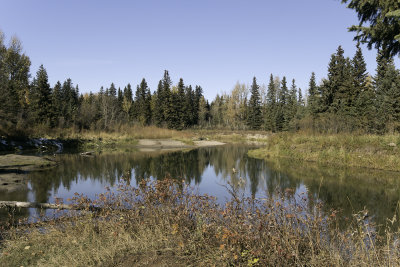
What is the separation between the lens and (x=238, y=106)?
85.8 meters

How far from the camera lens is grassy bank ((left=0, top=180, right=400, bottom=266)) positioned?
3656mm

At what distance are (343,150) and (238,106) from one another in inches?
2616

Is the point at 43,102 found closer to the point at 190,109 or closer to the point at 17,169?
the point at 17,169

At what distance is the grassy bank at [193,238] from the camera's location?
12.0ft

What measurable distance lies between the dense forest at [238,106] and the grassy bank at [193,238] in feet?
16.2

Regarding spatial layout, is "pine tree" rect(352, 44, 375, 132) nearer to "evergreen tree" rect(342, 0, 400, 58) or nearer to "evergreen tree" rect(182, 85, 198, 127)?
"evergreen tree" rect(342, 0, 400, 58)

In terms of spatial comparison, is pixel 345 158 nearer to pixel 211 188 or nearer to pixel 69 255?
pixel 211 188

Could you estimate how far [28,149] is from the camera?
86.5 ft

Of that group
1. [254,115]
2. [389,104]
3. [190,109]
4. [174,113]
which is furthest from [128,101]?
[389,104]

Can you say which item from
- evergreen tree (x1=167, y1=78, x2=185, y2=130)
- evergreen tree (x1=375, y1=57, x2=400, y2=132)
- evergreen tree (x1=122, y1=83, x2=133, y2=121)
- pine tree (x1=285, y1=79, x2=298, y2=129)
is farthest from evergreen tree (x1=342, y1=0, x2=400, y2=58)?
evergreen tree (x1=122, y1=83, x2=133, y2=121)

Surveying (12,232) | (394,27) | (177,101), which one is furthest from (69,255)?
(177,101)

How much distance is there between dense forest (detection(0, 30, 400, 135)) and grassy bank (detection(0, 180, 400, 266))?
493 centimetres

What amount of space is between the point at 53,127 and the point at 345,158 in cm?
3361

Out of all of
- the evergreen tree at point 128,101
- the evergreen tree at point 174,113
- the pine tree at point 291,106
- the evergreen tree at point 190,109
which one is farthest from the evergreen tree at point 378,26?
the evergreen tree at point 128,101
